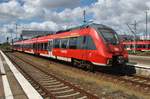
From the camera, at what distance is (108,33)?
18859mm

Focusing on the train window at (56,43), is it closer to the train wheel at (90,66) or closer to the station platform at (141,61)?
the station platform at (141,61)

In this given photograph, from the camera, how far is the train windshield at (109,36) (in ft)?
60.0

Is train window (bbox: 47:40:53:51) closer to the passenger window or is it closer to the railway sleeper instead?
the railway sleeper

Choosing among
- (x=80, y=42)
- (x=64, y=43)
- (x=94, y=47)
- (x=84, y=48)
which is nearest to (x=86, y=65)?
(x=84, y=48)

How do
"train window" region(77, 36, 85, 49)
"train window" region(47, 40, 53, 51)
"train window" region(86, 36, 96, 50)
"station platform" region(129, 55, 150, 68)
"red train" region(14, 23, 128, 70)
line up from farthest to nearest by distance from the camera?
"train window" region(47, 40, 53, 51)
"station platform" region(129, 55, 150, 68)
"train window" region(77, 36, 85, 49)
"train window" region(86, 36, 96, 50)
"red train" region(14, 23, 128, 70)

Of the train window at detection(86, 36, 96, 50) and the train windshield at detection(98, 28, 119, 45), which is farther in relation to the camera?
the train window at detection(86, 36, 96, 50)

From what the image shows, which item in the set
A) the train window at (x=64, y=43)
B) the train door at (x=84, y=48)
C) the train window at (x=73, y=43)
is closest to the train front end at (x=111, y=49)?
the train door at (x=84, y=48)

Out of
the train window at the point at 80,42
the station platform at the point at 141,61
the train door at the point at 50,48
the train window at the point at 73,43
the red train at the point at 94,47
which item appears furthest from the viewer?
the train door at the point at 50,48

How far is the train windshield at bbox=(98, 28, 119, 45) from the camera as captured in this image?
60.0 ft

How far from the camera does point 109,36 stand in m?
18.6

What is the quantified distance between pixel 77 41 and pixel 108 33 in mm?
3564

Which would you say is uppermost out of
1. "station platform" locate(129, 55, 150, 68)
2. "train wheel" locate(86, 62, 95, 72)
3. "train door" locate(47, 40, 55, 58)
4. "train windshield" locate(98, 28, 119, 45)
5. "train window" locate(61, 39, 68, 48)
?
"train windshield" locate(98, 28, 119, 45)

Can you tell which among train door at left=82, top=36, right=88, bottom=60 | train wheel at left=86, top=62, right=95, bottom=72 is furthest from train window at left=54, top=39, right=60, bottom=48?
train wheel at left=86, top=62, right=95, bottom=72

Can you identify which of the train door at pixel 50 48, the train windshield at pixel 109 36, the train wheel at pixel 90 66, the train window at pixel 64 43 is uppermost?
the train windshield at pixel 109 36
